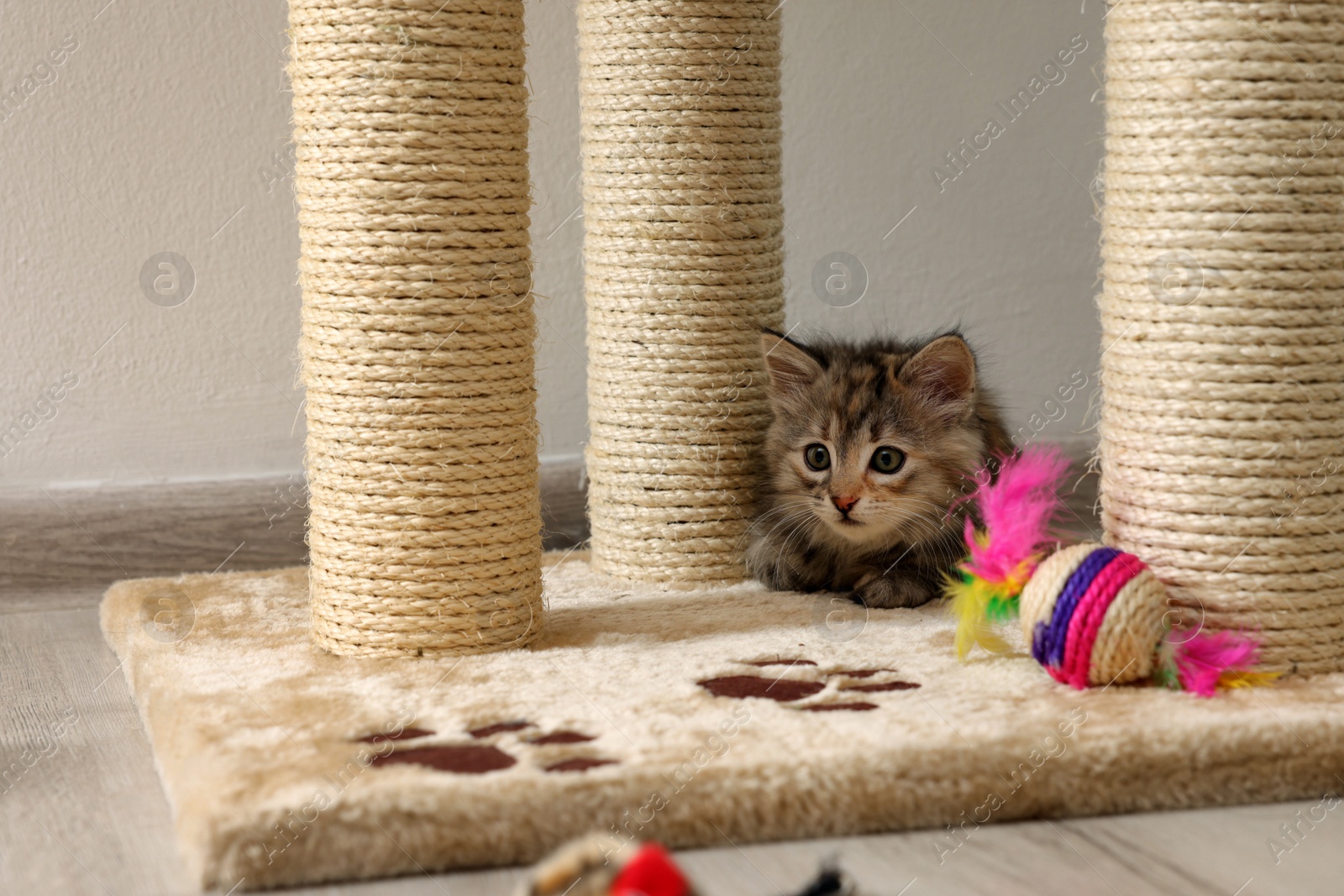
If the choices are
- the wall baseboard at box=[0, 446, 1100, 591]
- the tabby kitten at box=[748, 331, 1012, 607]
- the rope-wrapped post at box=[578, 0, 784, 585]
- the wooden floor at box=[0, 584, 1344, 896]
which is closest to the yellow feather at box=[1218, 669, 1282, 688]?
the wooden floor at box=[0, 584, 1344, 896]

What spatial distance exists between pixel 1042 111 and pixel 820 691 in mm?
1571

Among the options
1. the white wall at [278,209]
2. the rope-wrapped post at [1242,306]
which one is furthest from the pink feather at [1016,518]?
the white wall at [278,209]

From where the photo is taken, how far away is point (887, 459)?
1.74 m

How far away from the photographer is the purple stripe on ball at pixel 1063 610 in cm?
131

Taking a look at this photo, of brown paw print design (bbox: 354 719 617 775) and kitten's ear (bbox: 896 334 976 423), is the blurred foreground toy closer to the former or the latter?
brown paw print design (bbox: 354 719 617 775)

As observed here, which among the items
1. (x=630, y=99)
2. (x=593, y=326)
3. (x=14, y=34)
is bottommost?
(x=593, y=326)

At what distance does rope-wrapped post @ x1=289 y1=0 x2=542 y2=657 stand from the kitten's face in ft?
1.49

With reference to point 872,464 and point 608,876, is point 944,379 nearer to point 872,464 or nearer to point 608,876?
point 872,464

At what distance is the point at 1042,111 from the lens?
2.47 metres

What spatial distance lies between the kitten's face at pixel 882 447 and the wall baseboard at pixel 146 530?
2.99 feet

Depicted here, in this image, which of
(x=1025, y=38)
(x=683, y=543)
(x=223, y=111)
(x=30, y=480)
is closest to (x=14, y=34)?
(x=223, y=111)

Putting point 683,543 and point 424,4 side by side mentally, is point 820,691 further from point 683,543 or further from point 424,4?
point 424,4

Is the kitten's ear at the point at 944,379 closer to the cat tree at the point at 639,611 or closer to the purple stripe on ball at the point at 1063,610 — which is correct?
the cat tree at the point at 639,611

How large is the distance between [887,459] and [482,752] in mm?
792
